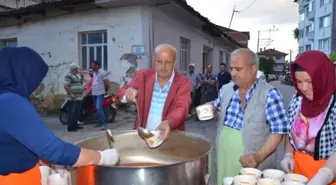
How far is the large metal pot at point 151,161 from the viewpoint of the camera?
4.46 ft

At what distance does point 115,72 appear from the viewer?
8352mm

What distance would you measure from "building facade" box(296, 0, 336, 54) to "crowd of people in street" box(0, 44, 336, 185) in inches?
1432

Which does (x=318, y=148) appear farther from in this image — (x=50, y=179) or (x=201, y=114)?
(x=50, y=179)

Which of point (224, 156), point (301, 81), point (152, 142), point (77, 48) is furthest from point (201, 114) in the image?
point (77, 48)

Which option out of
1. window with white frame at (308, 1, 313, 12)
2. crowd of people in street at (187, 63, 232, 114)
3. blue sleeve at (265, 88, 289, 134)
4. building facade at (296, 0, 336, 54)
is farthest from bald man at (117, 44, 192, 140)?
window with white frame at (308, 1, 313, 12)

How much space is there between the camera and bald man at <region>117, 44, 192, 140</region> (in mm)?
2332

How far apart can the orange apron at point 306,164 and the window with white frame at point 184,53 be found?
8706 mm

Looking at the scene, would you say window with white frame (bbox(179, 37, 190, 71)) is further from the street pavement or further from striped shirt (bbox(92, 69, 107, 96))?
striped shirt (bbox(92, 69, 107, 96))

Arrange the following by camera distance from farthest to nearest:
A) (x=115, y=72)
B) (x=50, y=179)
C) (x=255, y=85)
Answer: (x=115, y=72), (x=255, y=85), (x=50, y=179)

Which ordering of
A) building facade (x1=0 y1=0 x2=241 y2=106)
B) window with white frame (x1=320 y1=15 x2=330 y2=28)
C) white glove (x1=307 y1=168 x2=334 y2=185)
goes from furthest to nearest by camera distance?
1. window with white frame (x1=320 y1=15 x2=330 y2=28)
2. building facade (x1=0 y1=0 x2=241 y2=106)
3. white glove (x1=307 y1=168 x2=334 y2=185)

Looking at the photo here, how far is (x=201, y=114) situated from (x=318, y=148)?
2.50 feet

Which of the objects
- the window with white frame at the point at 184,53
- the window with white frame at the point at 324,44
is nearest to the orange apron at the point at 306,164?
the window with white frame at the point at 184,53

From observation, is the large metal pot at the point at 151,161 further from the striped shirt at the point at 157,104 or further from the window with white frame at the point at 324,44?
the window with white frame at the point at 324,44

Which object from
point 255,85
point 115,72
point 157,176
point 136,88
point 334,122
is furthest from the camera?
point 115,72
